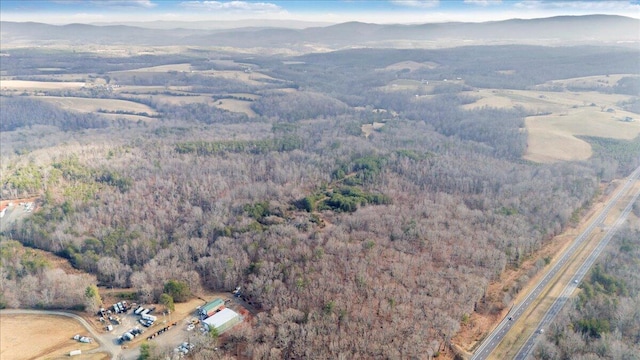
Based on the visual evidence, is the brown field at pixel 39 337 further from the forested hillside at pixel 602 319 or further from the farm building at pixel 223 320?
the forested hillside at pixel 602 319

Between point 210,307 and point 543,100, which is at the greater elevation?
point 543,100

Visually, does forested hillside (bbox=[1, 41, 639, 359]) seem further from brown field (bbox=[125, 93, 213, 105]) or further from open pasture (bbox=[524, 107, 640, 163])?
brown field (bbox=[125, 93, 213, 105])

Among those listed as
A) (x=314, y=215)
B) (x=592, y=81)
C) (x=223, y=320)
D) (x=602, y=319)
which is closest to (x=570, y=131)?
(x=592, y=81)

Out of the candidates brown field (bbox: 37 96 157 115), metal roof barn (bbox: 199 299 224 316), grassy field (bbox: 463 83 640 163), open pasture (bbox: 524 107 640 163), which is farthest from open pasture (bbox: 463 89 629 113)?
metal roof barn (bbox: 199 299 224 316)

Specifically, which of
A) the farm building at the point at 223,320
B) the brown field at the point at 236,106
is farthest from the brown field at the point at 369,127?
the farm building at the point at 223,320

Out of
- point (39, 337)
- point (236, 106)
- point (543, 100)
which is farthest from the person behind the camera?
point (236, 106)

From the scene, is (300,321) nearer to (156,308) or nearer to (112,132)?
(156,308)

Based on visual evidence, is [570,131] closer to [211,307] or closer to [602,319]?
[602,319]
